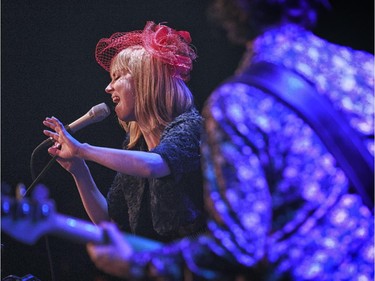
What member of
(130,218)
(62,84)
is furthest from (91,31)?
(130,218)

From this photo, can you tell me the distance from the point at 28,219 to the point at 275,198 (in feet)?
1.89

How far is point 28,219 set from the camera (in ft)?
4.14

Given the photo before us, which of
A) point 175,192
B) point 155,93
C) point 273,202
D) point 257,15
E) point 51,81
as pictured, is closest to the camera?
point 273,202

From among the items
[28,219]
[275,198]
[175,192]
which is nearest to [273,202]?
[275,198]

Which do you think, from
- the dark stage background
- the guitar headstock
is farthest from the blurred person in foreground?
the dark stage background

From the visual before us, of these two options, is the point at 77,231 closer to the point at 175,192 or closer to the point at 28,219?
the point at 28,219

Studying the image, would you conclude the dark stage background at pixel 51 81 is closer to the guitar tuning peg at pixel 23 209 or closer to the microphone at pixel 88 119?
the microphone at pixel 88 119

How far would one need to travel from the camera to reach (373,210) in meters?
1.16

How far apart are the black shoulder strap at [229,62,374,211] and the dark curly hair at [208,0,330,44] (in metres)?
0.15

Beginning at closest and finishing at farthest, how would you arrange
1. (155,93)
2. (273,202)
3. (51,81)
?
1. (273,202)
2. (155,93)
3. (51,81)

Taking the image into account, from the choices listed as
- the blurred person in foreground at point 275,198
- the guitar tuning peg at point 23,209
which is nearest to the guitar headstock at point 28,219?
the guitar tuning peg at point 23,209

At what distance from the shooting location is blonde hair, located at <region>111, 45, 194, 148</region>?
7.54 feet

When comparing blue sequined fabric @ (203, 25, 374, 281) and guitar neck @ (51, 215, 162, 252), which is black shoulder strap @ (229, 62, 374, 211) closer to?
blue sequined fabric @ (203, 25, 374, 281)

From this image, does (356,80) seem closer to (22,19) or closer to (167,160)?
(167,160)
